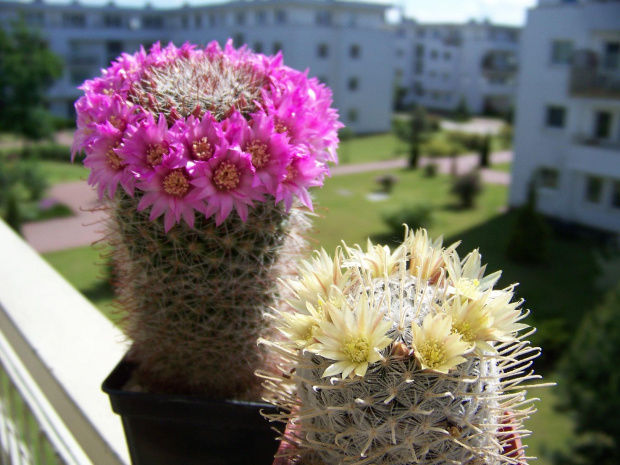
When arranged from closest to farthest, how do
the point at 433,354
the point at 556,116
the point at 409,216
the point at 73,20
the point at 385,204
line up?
the point at 433,354
the point at 409,216
the point at 556,116
the point at 385,204
the point at 73,20

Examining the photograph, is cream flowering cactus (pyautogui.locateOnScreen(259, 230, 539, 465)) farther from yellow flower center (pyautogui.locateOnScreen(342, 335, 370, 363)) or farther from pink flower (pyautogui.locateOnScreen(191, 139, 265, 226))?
pink flower (pyautogui.locateOnScreen(191, 139, 265, 226))


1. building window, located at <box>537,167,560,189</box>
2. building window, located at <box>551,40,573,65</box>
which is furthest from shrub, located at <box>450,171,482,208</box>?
building window, located at <box>551,40,573,65</box>

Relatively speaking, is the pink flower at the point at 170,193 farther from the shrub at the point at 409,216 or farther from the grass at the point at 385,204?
the shrub at the point at 409,216

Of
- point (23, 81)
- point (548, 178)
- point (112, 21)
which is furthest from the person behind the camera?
point (112, 21)

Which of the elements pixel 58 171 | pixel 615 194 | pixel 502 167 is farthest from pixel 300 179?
pixel 502 167

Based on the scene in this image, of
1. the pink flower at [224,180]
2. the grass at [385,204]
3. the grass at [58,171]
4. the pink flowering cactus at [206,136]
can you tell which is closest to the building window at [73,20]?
the grass at [58,171]

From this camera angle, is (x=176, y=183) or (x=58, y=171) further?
(x=58, y=171)

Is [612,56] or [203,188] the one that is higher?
[612,56]

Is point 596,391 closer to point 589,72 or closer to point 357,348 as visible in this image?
point 357,348
